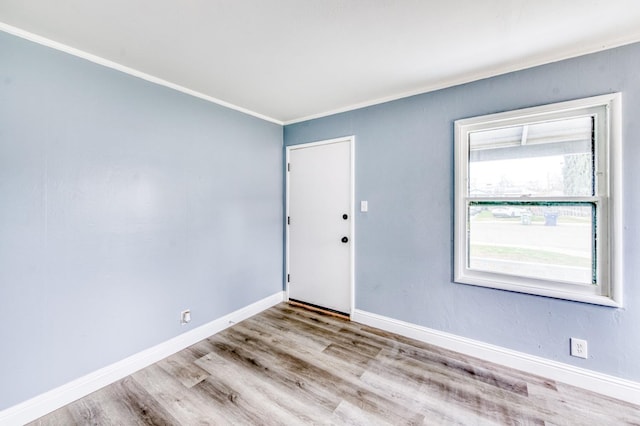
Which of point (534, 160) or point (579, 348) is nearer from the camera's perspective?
point (579, 348)

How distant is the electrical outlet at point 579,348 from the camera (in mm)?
1882

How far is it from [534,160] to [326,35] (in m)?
1.83

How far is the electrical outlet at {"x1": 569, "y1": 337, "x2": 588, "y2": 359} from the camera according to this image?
188 centimetres

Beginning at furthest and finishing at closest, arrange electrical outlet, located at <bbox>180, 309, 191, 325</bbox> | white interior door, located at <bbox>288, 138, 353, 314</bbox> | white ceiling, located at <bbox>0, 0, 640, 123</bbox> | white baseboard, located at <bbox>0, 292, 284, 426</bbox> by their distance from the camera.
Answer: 1. white interior door, located at <bbox>288, 138, 353, 314</bbox>
2. electrical outlet, located at <bbox>180, 309, 191, 325</bbox>
3. white baseboard, located at <bbox>0, 292, 284, 426</bbox>
4. white ceiling, located at <bbox>0, 0, 640, 123</bbox>

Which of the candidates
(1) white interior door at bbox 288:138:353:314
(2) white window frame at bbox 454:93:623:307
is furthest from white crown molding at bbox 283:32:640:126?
(1) white interior door at bbox 288:138:353:314

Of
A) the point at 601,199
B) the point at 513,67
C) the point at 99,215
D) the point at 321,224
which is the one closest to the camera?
the point at 601,199

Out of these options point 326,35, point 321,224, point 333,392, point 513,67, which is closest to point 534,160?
point 513,67

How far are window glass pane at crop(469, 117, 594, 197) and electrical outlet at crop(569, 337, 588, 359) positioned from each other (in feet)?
3.46

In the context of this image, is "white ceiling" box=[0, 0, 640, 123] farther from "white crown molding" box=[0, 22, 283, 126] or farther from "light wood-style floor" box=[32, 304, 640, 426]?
"light wood-style floor" box=[32, 304, 640, 426]

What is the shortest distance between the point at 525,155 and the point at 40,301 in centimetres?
360

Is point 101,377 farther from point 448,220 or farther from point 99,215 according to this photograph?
point 448,220

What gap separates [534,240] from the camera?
2.08 m

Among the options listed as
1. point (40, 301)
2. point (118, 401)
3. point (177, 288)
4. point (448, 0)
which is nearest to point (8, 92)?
point (40, 301)

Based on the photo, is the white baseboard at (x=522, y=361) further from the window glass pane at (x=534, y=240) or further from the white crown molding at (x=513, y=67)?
the white crown molding at (x=513, y=67)
